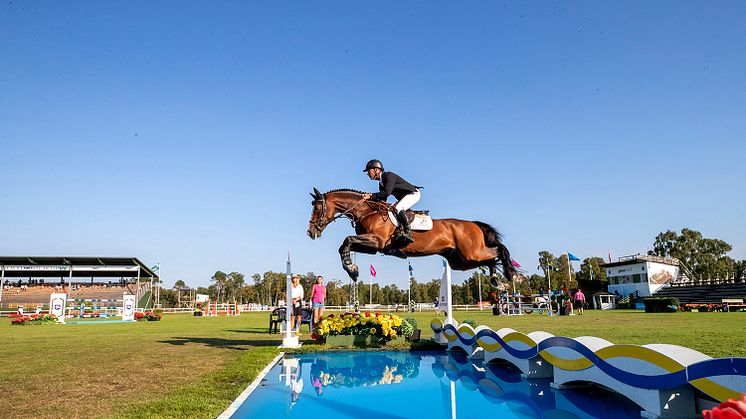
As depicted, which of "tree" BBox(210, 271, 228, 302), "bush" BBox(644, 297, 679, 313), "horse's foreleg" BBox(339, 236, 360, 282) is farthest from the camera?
"tree" BBox(210, 271, 228, 302)

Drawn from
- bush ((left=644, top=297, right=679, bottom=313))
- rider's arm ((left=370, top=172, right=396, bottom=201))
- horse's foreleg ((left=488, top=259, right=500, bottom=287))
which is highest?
rider's arm ((left=370, top=172, right=396, bottom=201))

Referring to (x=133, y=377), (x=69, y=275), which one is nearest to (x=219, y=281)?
(x=69, y=275)

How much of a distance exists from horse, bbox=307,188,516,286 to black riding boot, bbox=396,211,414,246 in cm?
13

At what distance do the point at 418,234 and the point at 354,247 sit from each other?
3.20ft

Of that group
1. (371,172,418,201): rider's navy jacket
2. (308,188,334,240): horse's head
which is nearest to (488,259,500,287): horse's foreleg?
(371,172,418,201): rider's navy jacket

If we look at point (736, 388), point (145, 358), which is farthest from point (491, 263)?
point (145, 358)

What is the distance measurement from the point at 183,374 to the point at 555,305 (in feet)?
94.0

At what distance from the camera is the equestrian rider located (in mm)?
6141

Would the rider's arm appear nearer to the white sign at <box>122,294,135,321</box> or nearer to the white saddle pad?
the white saddle pad

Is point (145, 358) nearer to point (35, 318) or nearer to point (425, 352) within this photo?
point (425, 352)

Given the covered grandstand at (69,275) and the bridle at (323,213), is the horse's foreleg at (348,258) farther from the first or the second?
the covered grandstand at (69,275)

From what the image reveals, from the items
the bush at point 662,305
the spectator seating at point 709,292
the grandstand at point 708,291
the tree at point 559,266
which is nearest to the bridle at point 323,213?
the bush at point 662,305

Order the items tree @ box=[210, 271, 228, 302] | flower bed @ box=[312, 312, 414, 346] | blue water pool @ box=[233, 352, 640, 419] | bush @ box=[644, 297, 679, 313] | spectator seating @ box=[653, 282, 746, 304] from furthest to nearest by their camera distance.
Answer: tree @ box=[210, 271, 228, 302] → spectator seating @ box=[653, 282, 746, 304] → bush @ box=[644, 297, 679, 313] → flower bed @ box=[312, 312, 414, 346] → blue water pool @ box=[233, 352, 640, 419]

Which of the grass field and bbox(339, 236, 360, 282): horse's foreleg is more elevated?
bbox(339, 236, 360, 282): horse's foreleg
